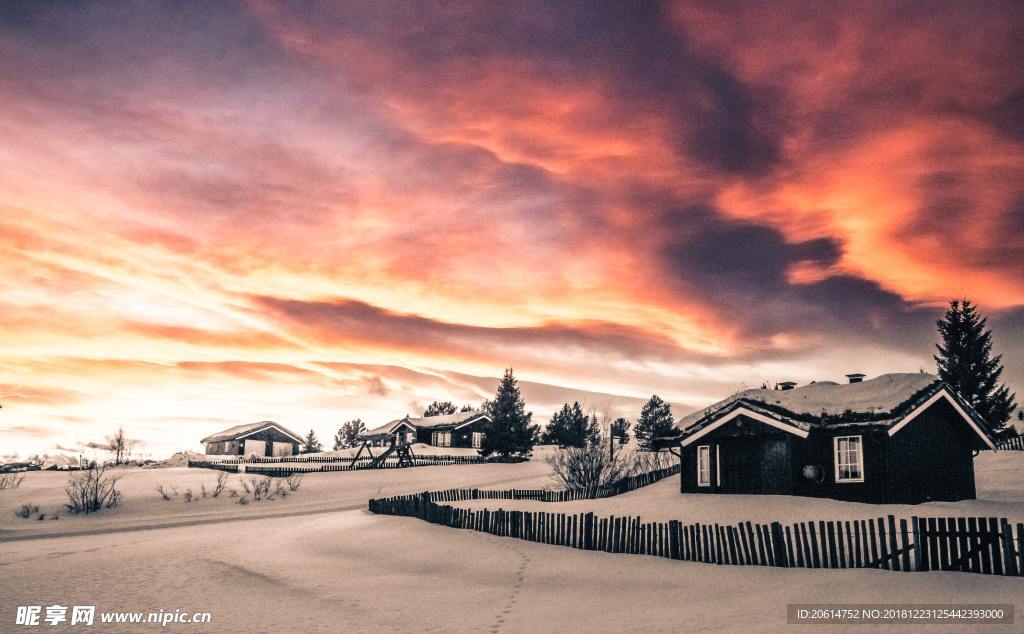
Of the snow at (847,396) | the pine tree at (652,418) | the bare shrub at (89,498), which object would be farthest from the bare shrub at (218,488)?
the pine tree at (652,418)

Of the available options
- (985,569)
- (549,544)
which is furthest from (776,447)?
(985,569)

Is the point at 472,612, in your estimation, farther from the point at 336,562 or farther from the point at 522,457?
the point at 522,457

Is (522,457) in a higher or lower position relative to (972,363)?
lower

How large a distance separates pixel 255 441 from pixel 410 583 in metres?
72.5

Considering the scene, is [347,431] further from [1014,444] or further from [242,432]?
[1014,444]

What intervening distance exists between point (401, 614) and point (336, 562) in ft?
20.3

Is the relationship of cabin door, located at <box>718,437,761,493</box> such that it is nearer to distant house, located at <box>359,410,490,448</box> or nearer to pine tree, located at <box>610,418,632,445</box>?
distant house, located at <box>359,410,490,448</box>

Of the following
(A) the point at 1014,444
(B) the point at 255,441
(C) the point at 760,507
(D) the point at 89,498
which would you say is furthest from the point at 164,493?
(A) the point at 1014,444

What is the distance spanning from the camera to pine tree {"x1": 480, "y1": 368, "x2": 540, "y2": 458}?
66500 mm

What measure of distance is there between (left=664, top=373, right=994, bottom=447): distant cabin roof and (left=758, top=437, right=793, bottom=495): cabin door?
111cm

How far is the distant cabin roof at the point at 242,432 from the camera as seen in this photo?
80.5 meters

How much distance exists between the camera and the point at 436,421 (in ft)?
259

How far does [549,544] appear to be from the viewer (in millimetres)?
18844

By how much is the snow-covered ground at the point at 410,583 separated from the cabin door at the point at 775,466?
3.55 metres
